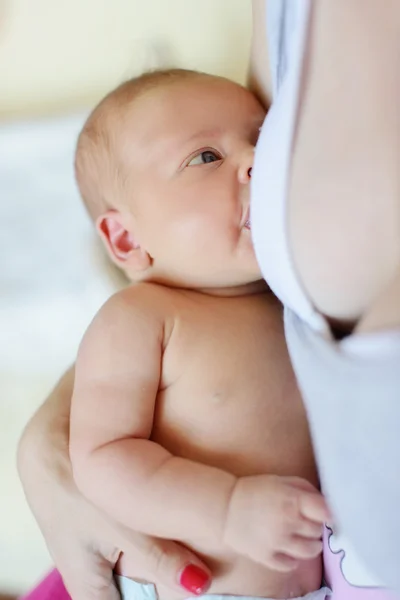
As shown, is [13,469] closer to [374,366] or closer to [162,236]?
[162,236]

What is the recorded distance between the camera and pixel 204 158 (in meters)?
0.74

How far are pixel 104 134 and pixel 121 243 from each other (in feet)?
0.39

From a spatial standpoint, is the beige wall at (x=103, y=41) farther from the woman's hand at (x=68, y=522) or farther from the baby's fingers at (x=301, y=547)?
the baby's fingers at (x=301, y=547)

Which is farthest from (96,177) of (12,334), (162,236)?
(12,334)

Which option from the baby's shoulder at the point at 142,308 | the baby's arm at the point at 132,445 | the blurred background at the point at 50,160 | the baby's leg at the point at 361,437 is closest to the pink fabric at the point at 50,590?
the blurred background at the point at 50,160

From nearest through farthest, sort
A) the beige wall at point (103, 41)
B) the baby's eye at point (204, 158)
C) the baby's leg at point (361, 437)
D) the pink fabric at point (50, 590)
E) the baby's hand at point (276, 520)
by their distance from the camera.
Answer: the baby's leg at point (361, 437)
the baby's hand at point (276, 520)
the baby's eye at point (204, 158)
the pink fabric at point (50, 590)
the beige wall at point (103, 41)

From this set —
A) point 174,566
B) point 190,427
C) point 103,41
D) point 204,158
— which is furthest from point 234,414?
point 103,41

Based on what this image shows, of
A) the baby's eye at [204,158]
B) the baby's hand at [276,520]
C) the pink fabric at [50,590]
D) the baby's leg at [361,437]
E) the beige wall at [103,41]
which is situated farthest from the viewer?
the beige wall at [103,41]

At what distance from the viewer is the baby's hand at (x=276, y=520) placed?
0.62m

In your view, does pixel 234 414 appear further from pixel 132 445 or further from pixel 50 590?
pixel 50 590

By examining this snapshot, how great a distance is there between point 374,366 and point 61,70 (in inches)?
34.6

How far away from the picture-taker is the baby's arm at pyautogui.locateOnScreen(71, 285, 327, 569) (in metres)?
0.63

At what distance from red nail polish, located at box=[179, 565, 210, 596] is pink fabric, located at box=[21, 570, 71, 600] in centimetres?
32

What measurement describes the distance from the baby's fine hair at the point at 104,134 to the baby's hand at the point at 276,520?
35 centimetres
